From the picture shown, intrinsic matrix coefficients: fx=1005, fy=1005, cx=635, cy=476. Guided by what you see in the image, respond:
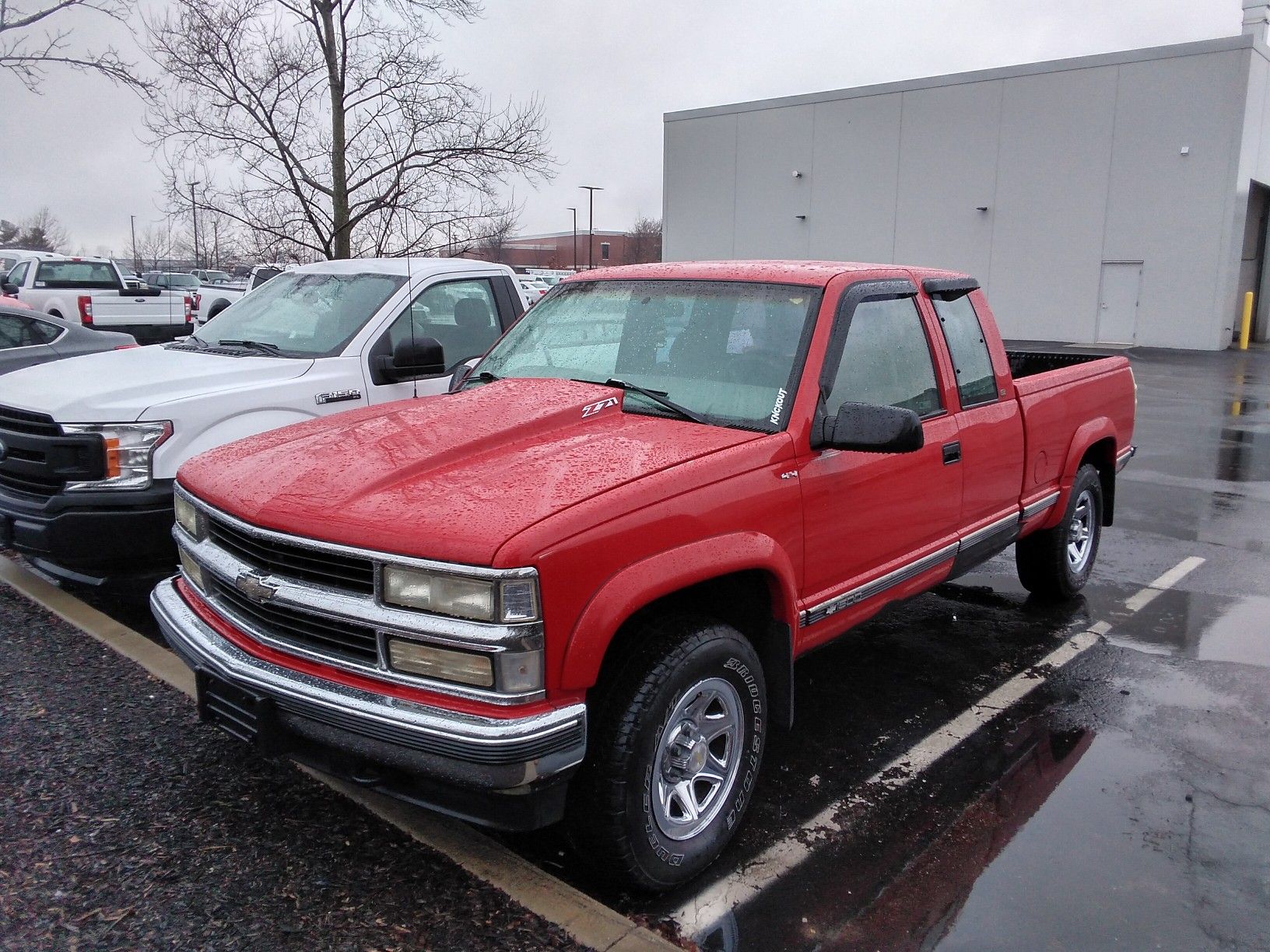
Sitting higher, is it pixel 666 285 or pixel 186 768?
pixel 666 285

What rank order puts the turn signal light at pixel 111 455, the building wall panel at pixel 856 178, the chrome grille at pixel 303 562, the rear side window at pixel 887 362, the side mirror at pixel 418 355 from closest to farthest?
the chrome grille at pixel 303 562
the rear side window at pixel 887 362
the turn signal light at pixel 111 455
the side mirror at pixel 418 355
the building wall panel at pixel 856 178

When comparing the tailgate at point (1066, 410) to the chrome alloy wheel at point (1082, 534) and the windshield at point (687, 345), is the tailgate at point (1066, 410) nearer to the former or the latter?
the chrome alloy wheel at point (1082, 534)

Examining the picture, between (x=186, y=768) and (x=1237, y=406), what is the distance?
649 inches

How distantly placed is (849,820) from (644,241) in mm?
80095

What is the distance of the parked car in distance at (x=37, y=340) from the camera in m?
9.62

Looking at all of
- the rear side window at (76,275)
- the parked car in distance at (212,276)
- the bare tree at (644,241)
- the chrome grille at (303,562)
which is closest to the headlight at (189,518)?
the chrome grille at (303,562)

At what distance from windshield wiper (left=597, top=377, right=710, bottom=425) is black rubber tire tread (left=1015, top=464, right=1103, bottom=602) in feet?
9.88

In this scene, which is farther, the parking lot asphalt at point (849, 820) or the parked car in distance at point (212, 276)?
the parked car in distance at point (212, 276)

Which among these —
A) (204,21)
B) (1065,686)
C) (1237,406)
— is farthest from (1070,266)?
(1065,686)

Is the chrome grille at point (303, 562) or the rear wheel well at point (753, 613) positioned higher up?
the chrome grille at point (303, 562)

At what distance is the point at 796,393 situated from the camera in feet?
11.7

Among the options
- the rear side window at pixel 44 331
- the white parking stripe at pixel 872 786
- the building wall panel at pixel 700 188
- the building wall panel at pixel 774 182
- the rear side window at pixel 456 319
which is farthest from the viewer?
the building wall panel at pixel 700 188

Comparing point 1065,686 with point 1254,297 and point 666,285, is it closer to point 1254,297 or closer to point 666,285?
point 666,285

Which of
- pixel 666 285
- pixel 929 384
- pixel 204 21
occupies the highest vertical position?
pixel 204 21
